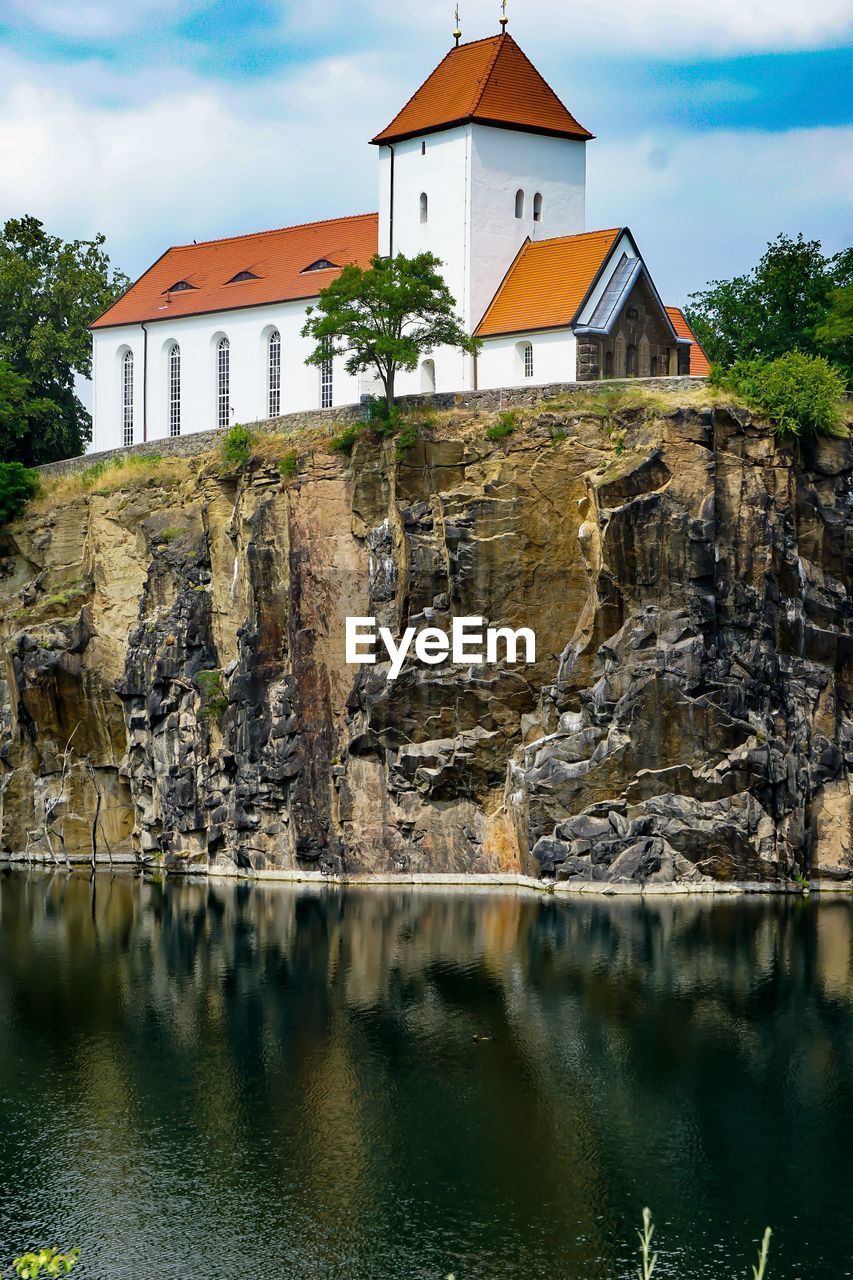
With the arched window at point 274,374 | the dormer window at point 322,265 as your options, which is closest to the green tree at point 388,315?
the dormer window at point 322,265

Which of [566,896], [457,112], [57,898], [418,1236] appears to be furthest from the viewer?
[457,112]

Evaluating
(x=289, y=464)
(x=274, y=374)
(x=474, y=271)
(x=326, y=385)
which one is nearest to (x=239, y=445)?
(x=289, y=464)

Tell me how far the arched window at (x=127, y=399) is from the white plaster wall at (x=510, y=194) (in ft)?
79.7

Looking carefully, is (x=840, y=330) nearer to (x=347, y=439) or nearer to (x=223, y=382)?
(x=347, y=439)

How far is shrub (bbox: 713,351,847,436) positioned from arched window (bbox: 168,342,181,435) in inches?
1291

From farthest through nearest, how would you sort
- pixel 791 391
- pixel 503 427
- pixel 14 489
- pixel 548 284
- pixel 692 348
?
pixel 14 489 → pixel 692 348 → pixel 548 284 → pixel 503 427 → pixel 791 391

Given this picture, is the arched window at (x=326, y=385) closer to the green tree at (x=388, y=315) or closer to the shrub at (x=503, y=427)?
the green tree at (x=388, y=315)

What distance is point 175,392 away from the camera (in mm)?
96562

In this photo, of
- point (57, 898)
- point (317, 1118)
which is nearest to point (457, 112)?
point (57, 898)

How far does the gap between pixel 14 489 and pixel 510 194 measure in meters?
31.6

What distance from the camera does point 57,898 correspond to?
76125mm

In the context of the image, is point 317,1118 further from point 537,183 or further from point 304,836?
point 537,183

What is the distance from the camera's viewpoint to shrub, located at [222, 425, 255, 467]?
278 feet

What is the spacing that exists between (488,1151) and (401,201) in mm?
56630
